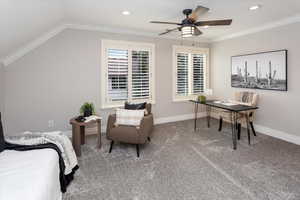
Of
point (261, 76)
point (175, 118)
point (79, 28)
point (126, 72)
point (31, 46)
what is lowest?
point (175, 118)

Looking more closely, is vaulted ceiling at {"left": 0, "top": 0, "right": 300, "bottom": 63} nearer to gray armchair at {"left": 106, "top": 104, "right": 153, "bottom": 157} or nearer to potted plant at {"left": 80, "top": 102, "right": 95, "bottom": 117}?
potted plant at {"left": 80, "top": 102, "right": 95, "bottom": 117}

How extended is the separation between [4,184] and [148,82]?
3.91 m

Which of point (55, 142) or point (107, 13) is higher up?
point (107, 13)

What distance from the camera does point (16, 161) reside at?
5.62 feet

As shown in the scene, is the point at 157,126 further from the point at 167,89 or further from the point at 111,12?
the point at 111,12

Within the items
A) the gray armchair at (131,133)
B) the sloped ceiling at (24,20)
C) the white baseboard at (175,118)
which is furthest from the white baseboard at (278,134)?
the sloped ceiling at (24,20)

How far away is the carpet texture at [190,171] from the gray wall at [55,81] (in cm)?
110

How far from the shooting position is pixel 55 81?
3869 millimetres

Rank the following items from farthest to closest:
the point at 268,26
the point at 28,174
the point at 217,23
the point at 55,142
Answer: the point at 268,26, the point at 217,23, the point at 55,142, the point at 28,174

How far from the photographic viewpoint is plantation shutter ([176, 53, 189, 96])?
531 centimetres

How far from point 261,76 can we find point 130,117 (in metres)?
3.41

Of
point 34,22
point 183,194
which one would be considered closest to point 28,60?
point 34,22

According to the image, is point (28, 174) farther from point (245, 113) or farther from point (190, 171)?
point (245, 113)

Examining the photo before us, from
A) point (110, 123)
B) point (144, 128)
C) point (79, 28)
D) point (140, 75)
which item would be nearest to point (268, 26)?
point (140, 75)
